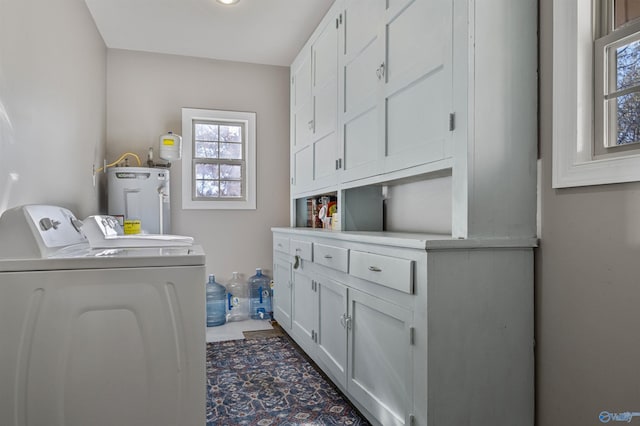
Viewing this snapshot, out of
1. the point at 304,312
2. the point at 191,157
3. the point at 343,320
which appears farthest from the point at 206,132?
the point at 343,320

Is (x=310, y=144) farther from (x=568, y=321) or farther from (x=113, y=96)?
(x=568, y=321)

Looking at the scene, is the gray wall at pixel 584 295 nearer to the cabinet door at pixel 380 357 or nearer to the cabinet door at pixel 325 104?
the cabinet door at pixel 380 357

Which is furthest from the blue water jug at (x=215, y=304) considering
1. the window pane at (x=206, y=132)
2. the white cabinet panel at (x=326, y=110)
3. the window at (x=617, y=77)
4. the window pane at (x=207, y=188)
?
the window at (x=617, y=77)

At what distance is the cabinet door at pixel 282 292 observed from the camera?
11.1 ft

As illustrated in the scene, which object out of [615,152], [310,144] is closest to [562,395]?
[615,152]

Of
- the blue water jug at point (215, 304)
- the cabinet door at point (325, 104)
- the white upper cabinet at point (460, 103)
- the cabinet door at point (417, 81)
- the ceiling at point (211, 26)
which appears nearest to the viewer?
the white upper cabinet at point (460, 103)

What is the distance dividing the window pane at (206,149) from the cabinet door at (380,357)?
261 cm

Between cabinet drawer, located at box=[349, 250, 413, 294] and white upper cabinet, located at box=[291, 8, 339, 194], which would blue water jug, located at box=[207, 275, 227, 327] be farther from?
cabinet drawer, located at box=[349, 250, 413, 294]

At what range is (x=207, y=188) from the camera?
4207 mm

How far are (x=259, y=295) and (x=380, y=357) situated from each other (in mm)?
2507

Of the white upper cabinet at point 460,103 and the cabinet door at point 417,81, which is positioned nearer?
the white upper cabinet at point 460,103

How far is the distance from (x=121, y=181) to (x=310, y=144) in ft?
5.18

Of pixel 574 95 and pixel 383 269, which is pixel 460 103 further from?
pixel 383 269

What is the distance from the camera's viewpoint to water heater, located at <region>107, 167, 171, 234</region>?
3.49 metres
